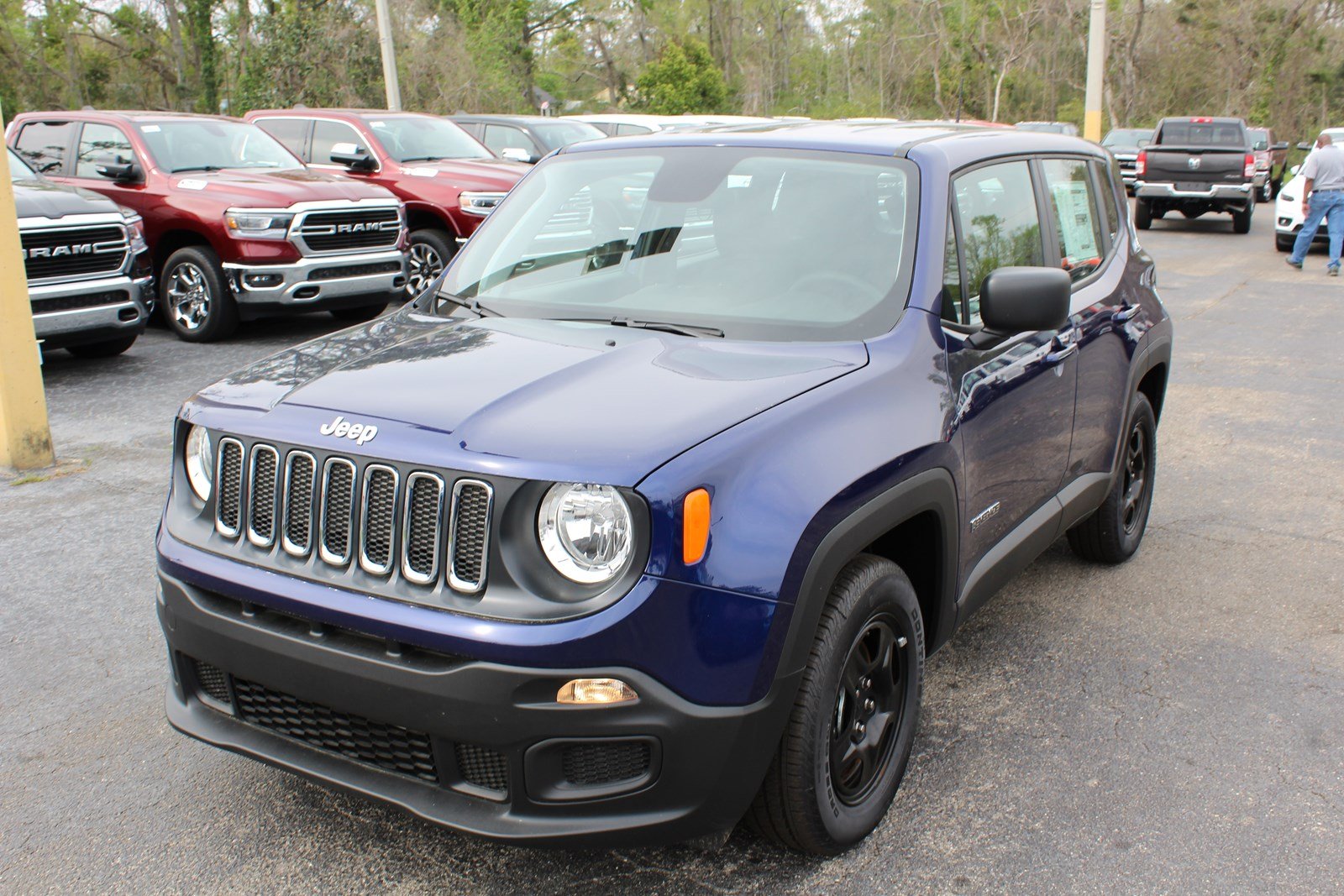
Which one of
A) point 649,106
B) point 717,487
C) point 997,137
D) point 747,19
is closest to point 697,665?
point 717,487

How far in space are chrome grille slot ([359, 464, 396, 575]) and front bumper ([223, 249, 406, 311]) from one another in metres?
7.74

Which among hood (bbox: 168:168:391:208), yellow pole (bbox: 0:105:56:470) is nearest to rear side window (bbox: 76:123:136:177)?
hood (bbox: 168:168:391:208)

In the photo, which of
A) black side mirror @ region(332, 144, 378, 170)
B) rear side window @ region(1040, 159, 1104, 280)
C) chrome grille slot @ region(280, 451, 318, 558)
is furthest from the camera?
black side mirror @ region(332, 144, 378, 170)

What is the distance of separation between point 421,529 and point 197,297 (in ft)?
27.9

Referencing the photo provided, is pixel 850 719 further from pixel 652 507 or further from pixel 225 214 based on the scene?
pixel 225 214

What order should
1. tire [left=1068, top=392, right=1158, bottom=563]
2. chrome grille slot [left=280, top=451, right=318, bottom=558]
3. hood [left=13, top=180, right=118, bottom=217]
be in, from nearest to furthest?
chrome grille slot [left=280, top=451, right=318, bottom=558] → tire [left=1068, top=392, right=1158, bottom=563] → hood [left=13, top=180, right=118, bottom=217]

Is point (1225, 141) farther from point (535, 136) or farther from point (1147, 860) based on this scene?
point (1147, 860)

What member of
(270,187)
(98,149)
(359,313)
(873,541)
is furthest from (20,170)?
(873,541)

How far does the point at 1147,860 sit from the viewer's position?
9.81 ft

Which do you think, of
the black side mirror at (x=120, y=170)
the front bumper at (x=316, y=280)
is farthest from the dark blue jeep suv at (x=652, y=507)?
the black side mirror at (x=120, y=170)

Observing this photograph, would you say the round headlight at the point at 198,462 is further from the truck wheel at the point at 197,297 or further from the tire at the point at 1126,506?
the truck wheel at the point at 197,297

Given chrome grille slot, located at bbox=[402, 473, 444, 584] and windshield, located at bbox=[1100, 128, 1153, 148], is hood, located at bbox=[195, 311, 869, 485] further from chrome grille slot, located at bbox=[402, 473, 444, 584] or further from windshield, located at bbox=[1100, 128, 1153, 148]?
windshield, located at bbox=[1100, 128, 1153, 148]

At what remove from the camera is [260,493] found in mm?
2777

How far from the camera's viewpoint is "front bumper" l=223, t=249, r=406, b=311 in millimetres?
9781
